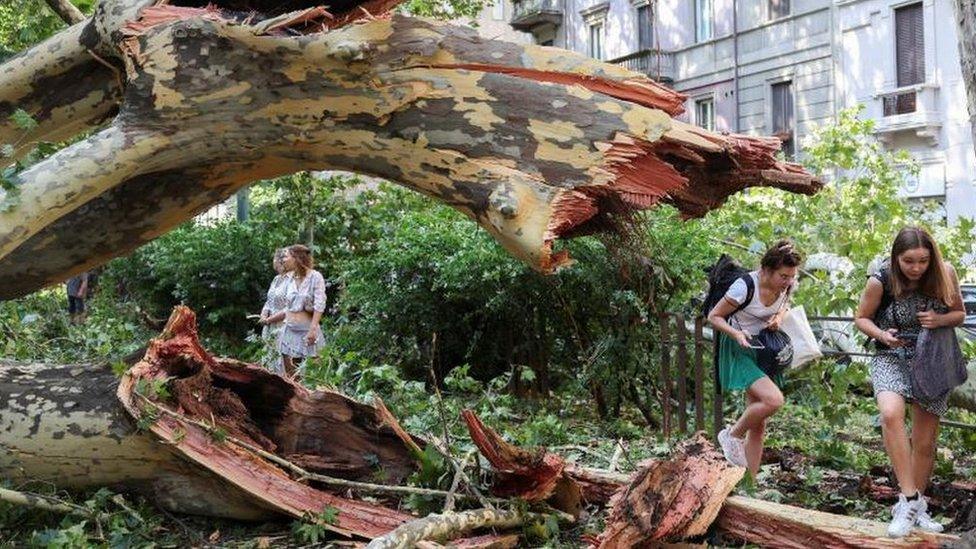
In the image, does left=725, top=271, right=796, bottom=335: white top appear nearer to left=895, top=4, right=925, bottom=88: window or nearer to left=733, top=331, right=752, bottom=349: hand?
left=733, top=331, right=752, bottom=349: hand

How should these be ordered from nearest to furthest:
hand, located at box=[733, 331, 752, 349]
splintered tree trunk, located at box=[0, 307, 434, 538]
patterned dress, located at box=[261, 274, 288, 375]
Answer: splintered tree trunk, located at box=[0, 307, 434, 538]
hand, located at box=[733, 331, 752, 349]
patterned dress, located at box=[261, 274, 288, 375]

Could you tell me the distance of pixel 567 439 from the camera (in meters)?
7.94

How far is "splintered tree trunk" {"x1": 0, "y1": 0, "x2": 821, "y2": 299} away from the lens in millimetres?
4719

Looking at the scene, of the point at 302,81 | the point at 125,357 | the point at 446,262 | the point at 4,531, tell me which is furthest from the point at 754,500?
the point at 446,262

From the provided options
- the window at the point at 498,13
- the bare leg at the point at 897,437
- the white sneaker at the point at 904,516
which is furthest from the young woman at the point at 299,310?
the window at the point at 498,13

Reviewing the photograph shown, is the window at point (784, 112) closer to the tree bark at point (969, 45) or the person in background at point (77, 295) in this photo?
the person in background at point (77, 295)

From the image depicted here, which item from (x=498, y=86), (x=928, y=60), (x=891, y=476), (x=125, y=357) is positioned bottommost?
(x=891, y=476)

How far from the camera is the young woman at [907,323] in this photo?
17.7ft

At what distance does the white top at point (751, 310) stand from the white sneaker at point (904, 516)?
1538 millimetres

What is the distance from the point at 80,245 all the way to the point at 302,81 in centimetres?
172

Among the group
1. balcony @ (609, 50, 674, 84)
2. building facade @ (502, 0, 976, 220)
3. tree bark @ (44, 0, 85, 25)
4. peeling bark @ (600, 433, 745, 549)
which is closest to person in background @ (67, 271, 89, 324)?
tree bark @ (44, 0, 85, 25)

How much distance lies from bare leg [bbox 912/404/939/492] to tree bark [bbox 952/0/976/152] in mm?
1354

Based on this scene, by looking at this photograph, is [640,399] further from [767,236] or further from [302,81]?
[302,81]

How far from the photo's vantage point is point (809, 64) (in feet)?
84.4
